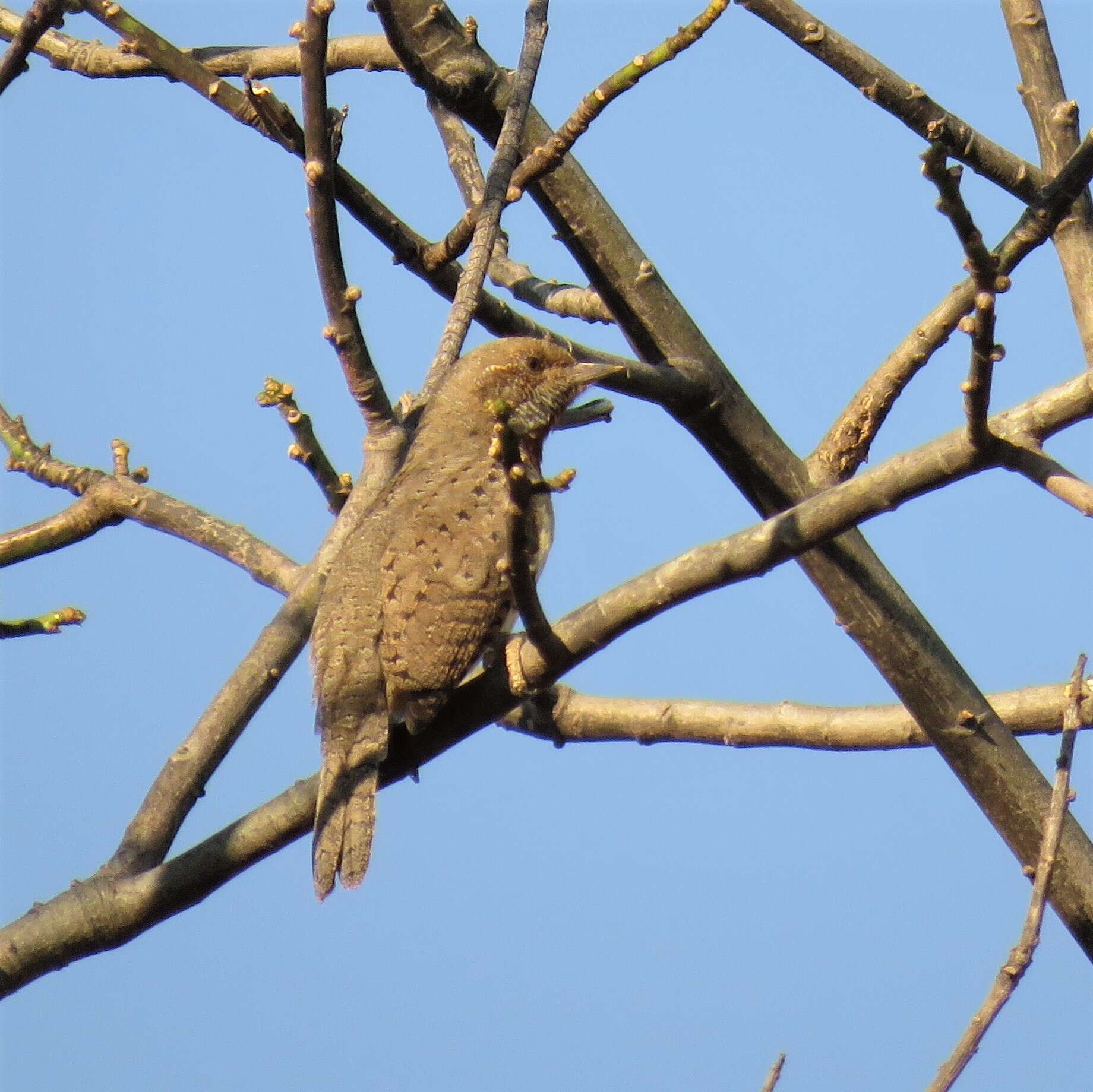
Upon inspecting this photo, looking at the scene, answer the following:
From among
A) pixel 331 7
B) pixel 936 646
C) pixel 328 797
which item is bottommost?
pixel 328 797

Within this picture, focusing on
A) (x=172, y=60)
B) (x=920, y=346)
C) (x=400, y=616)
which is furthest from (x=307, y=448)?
(x=920, y=346)

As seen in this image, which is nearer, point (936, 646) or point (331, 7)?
point (331, 7)

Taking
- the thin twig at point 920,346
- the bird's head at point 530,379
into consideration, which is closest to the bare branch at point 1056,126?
the thin twig at point 920,346

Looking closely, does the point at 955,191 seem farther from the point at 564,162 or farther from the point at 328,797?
the point at 328,797

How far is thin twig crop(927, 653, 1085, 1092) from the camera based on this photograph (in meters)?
2.18

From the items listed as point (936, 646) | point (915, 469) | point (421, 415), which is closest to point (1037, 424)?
point (915, 469)

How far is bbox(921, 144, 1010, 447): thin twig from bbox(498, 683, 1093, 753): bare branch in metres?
1.65

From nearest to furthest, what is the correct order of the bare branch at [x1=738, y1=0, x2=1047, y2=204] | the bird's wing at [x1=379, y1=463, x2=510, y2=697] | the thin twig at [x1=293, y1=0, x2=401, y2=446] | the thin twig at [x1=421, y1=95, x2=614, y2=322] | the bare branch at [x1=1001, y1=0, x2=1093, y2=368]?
the thin twig at [x1=293, y1=0, x2=401, y2=446] < the bird's wing at [x1=379, y1=463, x2=510, y2=697] < the bare branch at [x1=738, y1=0, x2=1047, y2=204] < the bare branch at [x1=1001, y1=0, x2=1093, y2=368] < the thin twig at [x1=421, y1=95, x2=614, y2=322]

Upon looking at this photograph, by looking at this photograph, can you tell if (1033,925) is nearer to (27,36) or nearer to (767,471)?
(767,471)

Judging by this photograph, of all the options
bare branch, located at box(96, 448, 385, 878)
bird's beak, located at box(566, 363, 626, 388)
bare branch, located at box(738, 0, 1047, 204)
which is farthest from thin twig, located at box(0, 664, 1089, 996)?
bare branch, located at box(738, 0, 1047, 204)

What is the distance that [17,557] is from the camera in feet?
13.1

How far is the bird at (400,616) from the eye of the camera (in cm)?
363

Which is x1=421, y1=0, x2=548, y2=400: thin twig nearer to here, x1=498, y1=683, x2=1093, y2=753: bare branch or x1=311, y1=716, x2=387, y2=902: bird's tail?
x1=311, y1=716, x2=387, y2=902: bird's tail

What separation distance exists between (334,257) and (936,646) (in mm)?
1875
